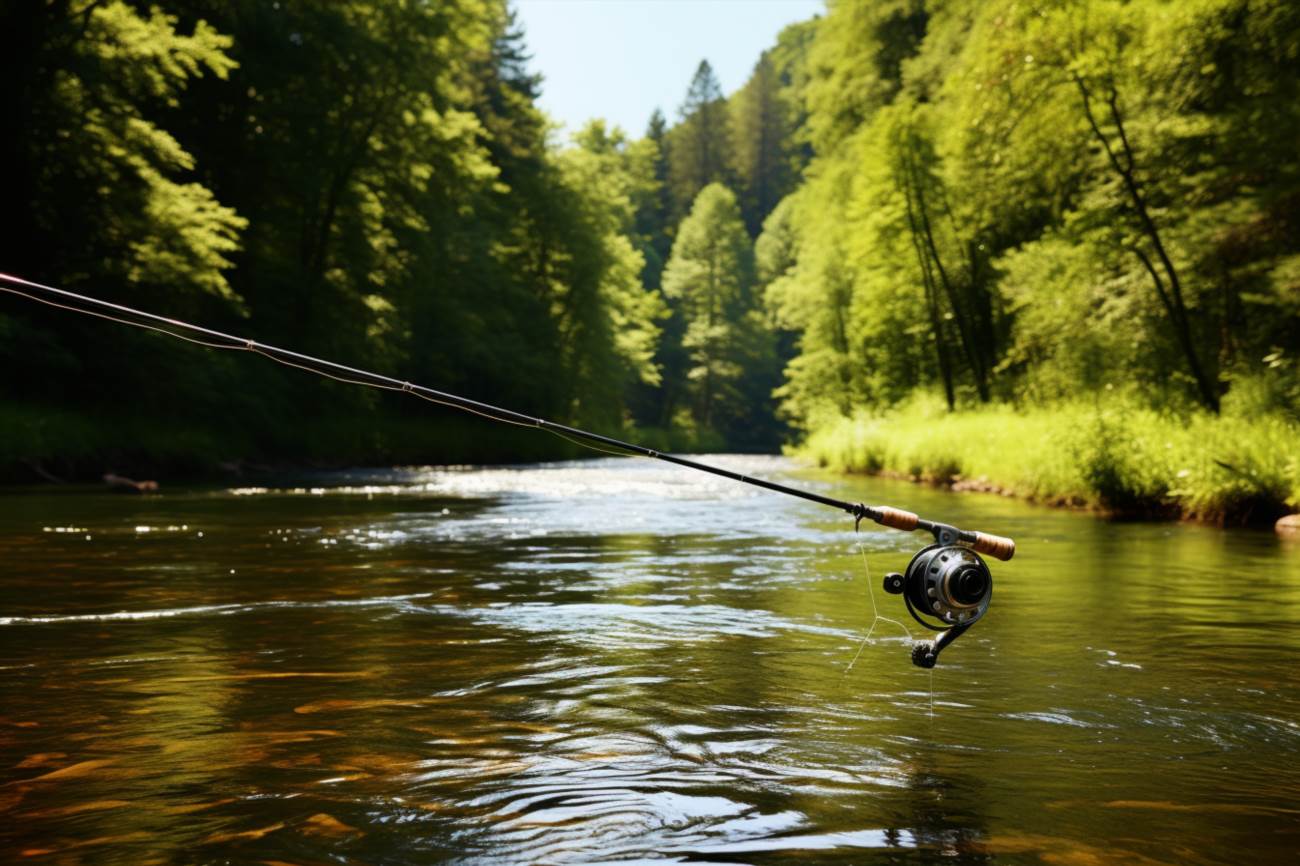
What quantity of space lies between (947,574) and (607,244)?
178 feet

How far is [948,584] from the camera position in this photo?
5.14 meters

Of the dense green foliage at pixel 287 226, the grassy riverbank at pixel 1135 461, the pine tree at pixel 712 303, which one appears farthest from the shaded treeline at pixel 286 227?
the pine tree at pixel 712 303

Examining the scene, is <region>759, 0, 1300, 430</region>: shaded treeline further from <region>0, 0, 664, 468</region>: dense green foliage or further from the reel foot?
<region>0, 0, 664, 468</region>: dense green foliage

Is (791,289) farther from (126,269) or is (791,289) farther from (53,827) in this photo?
(53,827)

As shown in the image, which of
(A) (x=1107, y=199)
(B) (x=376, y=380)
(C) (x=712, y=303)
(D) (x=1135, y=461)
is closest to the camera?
(B) (x=376, y=380)

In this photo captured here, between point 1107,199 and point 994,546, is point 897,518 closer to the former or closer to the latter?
point 994,546

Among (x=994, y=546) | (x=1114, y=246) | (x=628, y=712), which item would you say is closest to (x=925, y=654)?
(x=994, y=546)

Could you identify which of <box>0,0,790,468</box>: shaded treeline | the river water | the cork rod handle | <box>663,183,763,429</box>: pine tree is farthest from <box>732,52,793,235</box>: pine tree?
the cork rod handle

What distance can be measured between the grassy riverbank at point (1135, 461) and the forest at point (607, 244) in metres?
0.06

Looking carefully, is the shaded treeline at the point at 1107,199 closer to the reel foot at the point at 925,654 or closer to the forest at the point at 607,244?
the forest at the point at 607,244

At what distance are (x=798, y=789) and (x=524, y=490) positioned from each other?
20.2 meters

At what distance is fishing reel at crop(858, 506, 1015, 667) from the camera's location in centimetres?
516

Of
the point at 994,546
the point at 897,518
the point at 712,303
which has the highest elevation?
the point at 712,303

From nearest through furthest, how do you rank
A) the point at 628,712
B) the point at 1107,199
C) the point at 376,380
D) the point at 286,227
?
1. the point at 376,380
2. the point at 628,712
3. the point at 1107,199
4. the point at 286,227
